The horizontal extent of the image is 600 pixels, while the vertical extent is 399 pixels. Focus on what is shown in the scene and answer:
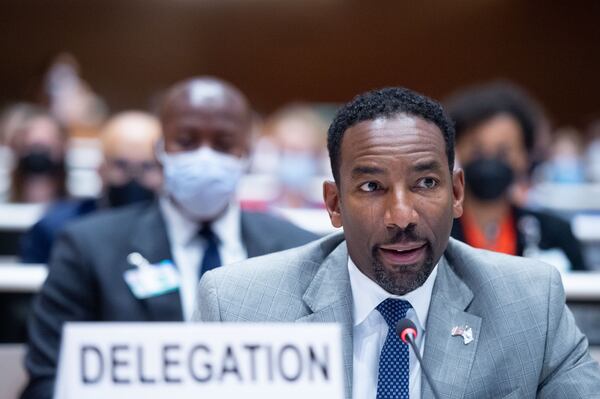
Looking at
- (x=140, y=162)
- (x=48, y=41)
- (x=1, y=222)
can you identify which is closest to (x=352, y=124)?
(x=140, y=162)

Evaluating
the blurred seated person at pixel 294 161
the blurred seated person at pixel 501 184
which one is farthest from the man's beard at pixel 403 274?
the blurred seated person at pixel 294 161

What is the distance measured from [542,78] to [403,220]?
8.82 m

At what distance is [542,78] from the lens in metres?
9.88

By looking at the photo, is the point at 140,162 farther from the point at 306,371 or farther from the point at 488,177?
the point at 306,371

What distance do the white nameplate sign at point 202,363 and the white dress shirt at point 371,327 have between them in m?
0.41

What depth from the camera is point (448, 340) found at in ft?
5.58

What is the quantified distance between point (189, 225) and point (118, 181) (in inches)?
39.8

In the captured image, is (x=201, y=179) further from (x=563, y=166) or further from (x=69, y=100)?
(x=69, y=100)

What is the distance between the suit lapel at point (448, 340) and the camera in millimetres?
1649

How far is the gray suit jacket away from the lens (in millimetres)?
A: 1674

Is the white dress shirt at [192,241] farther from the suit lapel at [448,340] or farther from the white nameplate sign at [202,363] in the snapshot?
the white nameplate sign at [202,363]

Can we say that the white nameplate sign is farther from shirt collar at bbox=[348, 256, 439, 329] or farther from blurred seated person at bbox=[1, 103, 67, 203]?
blurred seated person at bbox=[1, 103, 67, 203]

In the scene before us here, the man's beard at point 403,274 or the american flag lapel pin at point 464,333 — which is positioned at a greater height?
the man's beard at point 403,274

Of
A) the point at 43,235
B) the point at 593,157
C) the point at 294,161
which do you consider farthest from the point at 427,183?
the point at 593,157
